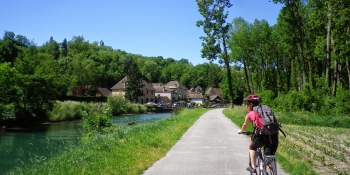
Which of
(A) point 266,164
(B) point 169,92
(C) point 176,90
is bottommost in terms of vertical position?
(A) point 266,164

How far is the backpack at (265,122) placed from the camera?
6.32 meters

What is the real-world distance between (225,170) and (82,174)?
136 inches

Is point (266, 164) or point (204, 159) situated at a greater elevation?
point (266, 164)

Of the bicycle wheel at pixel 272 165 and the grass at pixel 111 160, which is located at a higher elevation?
the bicycle wheel at pixel 272 165

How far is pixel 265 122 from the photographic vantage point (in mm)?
6328

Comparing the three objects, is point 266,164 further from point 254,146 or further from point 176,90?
point 176,90

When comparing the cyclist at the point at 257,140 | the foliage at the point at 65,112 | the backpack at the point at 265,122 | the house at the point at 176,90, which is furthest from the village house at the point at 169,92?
the backpack at the point at 265,122

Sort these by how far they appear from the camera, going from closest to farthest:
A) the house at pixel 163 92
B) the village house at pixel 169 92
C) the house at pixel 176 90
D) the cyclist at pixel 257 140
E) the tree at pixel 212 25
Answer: the cyclist at pixel 257 140 → the tree at pixel 212 25 → the house at pixel 163 92 → the village house at pixel 169 92 → the house at pixel 176 90

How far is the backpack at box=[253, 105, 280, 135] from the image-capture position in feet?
20.7

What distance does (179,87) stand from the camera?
481ft

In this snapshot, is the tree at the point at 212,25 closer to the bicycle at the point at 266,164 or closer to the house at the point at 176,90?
the bicycle at the point at 266,164

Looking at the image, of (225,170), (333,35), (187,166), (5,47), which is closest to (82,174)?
(187,166)

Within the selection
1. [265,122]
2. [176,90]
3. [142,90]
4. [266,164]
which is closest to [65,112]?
[266,164]

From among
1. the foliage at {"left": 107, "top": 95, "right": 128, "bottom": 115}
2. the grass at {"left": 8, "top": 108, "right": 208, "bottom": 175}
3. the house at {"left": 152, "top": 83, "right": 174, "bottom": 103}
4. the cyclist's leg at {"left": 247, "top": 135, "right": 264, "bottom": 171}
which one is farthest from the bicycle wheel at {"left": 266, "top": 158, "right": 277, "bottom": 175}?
the house at {"left": 152, "top": 83, "right": 174, "bottom": 103}
